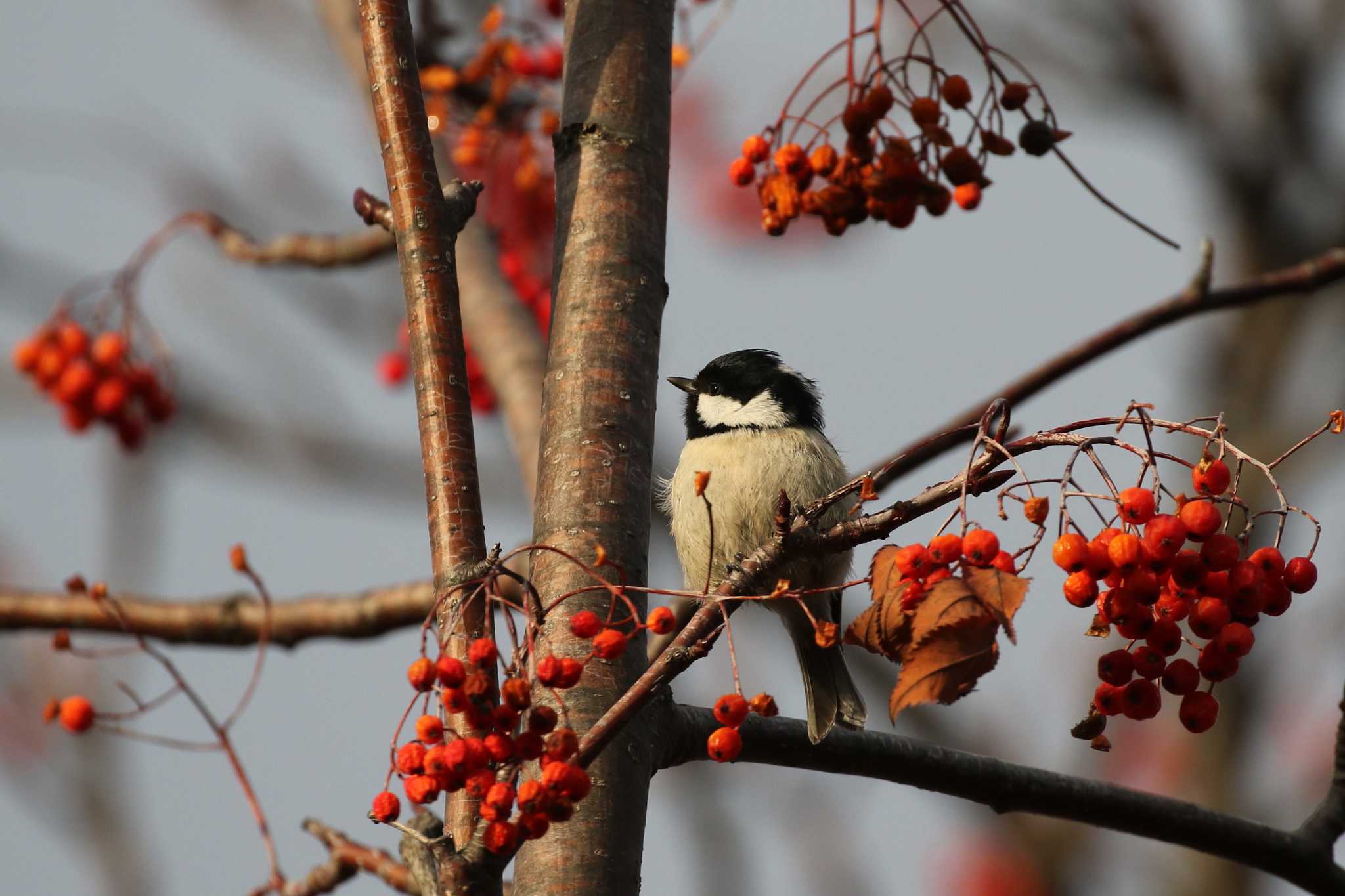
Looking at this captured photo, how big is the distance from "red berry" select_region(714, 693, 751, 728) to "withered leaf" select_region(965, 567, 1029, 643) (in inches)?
15.3

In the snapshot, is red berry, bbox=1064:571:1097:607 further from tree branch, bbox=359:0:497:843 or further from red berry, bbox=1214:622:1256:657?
tree branch, bbox=359:0:497:843

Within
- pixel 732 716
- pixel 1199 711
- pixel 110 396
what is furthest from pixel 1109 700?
pixel 110 396

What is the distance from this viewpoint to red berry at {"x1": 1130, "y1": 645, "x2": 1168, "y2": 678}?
6.19 feet

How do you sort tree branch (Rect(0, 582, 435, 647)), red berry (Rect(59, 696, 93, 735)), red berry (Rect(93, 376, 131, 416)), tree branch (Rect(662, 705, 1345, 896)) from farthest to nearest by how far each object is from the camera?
red berry (Rect(93, 376, 131, 416)) → tree branch (Rect(0, 582, 435, 647)) → red berry (Rect(59, 696, 93, 735)) → tree branch (Rect(662, 705, 1345, 896))

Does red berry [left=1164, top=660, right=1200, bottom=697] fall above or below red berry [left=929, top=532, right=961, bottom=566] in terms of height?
below

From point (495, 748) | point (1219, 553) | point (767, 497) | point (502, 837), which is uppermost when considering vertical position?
point (767, 497)

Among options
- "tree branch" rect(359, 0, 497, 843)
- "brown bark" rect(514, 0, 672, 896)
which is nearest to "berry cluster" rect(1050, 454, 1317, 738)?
"brown bark" rect(514, 0, 672, 896)

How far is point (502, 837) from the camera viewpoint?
5.57 feet

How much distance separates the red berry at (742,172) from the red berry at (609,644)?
1489 millimetres

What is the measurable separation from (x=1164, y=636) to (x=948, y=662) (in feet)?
1.17

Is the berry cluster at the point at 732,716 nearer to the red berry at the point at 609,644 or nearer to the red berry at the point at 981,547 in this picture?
the red berry at the point at 609,644

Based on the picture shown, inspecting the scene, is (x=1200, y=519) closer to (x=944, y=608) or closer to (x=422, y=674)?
(x=944, y=608)

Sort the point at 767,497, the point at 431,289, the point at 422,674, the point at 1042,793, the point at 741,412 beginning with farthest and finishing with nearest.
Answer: the point at 741,412 < the point at 767,497 < the point at 1042,793 < the point at 431,289 < the point at 422,674

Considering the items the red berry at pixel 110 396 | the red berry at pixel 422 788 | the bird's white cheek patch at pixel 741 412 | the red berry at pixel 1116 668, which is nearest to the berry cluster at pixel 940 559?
the red berry at pixel 1116 668
